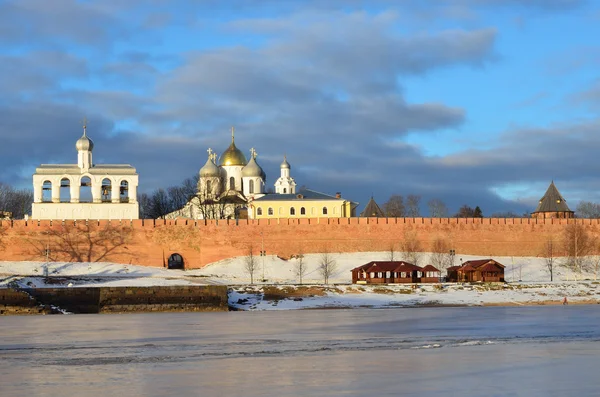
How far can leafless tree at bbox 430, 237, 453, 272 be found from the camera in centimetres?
4878

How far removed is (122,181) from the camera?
179ft

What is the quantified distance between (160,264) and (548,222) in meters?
20.1

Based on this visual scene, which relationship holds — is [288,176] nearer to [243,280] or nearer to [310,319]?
[243,280]

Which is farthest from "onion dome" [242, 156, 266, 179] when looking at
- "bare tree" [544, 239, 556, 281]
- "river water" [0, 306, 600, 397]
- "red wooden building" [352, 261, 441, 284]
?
"river water" [0, 306, 600, 397]

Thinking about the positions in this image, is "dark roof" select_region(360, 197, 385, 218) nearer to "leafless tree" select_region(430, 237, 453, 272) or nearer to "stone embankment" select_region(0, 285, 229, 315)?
"leafless tree" select_region(430, 237, 453, 272)

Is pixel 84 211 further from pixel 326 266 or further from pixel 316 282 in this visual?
pixel 316 282

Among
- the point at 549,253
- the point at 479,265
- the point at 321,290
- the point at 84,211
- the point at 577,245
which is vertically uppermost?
the point at 84,211

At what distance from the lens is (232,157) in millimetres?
70250

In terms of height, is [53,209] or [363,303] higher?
[53,209]

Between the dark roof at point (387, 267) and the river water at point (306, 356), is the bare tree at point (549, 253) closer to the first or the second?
the dark roof at point (387, 267)

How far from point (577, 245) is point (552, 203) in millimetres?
5856

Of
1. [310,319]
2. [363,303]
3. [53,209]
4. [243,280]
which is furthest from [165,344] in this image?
[53,209]

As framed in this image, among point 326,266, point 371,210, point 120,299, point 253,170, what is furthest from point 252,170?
point 120,299

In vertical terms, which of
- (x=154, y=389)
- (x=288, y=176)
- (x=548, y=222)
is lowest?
(x=154, y=389)
